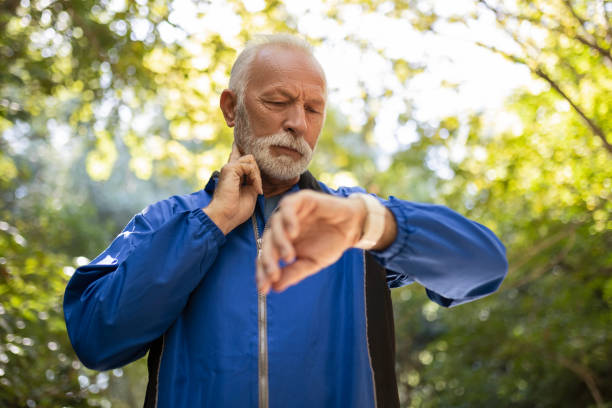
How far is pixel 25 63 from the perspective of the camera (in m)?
5.36

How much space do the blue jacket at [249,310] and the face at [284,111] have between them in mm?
311

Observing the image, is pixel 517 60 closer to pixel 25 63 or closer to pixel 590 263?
pixel 590 263

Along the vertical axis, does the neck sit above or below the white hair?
below

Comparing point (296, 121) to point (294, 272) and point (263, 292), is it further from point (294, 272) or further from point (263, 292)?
point (294, 272)

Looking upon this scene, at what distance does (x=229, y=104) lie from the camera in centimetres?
217

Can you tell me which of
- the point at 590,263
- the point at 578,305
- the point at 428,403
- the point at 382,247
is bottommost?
the point at 428,403

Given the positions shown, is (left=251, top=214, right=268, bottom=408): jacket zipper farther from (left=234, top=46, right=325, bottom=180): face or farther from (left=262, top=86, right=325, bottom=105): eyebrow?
(left=262, top=86, right=325, bottom=105): eyebrow

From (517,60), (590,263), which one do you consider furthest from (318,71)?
(590,263)

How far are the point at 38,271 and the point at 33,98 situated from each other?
13.6 feet

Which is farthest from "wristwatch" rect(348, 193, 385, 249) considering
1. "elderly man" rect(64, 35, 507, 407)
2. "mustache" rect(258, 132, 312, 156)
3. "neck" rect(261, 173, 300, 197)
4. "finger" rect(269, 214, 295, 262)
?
"neck" rect(261, 173, 300, 197)

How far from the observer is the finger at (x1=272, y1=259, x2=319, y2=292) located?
1.07m

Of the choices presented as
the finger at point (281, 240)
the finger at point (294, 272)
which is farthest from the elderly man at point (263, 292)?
the finger at point (281, 240)

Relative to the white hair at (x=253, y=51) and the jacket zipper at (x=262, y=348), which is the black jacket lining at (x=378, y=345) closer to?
the jacket zipper at (x=262, y=348)

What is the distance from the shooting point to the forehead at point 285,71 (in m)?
1.94
